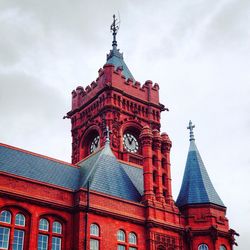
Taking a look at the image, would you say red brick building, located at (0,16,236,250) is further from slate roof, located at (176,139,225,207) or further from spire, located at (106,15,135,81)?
spire, located at (106,15,135,81)

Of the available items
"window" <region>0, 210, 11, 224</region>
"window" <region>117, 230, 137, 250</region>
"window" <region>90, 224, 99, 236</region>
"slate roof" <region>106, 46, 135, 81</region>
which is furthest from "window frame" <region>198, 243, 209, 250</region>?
"slate roof" <region>106, 46, 135, 81</region>

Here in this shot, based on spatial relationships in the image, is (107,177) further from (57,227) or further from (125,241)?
(57,227)

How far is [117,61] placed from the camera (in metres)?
67.4

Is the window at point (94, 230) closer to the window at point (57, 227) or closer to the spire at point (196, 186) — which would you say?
the window at point (57, 227)

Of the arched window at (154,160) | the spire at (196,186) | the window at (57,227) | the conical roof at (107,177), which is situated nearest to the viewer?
the window at (57,227)

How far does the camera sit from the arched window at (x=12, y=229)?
32.9m

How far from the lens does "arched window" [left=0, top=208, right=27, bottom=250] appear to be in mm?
32875

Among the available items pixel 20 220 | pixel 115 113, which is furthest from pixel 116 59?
pixel 20 220

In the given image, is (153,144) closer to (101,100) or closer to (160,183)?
(160,183)

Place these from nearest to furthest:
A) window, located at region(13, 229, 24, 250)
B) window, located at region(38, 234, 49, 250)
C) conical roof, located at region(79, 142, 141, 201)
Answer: window, located at region(13, 229, 24, 250), window, located at region(38, 234, 49, 250), conical roof, located at region(79, 142, 141, 201)

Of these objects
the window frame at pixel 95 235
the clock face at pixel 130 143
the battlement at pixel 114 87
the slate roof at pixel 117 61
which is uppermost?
the slate roof at pixel 117 61

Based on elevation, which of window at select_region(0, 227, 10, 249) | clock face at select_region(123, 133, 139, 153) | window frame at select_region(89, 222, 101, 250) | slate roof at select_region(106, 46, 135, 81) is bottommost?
window at select_region(0, 227, 10, 249)

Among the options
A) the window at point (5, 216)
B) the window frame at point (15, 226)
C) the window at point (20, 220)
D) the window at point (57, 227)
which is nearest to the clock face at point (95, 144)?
the window at point (57, 227)

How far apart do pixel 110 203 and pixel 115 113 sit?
21.5 meters
